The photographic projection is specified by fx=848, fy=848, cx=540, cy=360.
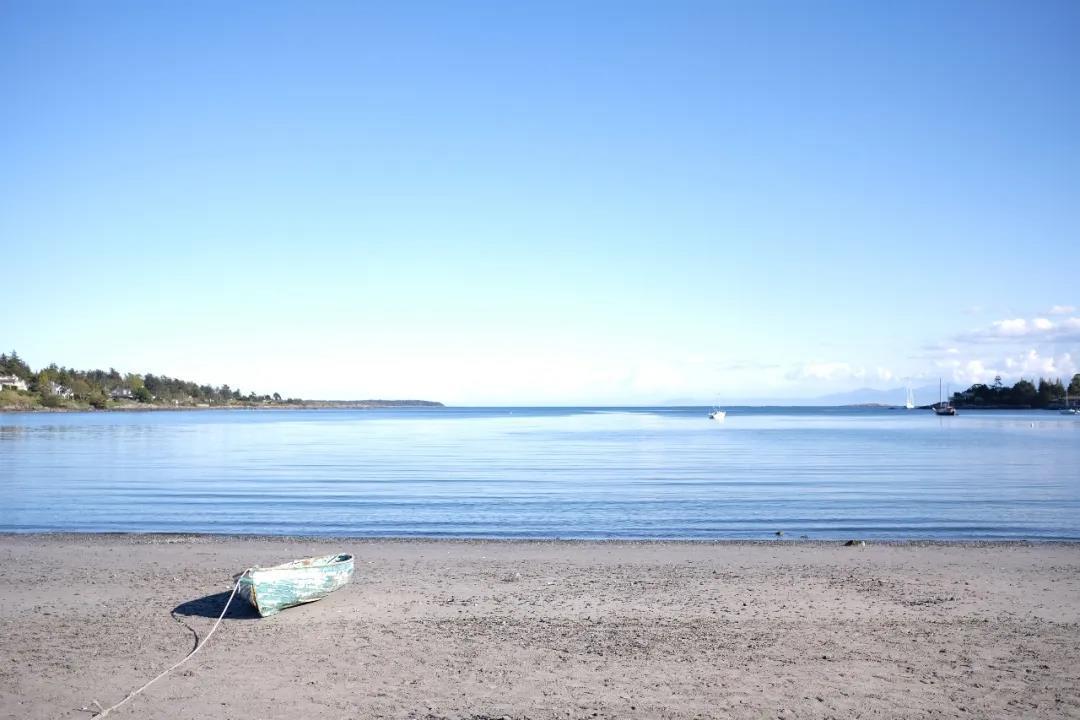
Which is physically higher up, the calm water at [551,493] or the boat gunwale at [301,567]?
the boat gunwale at [301,567]

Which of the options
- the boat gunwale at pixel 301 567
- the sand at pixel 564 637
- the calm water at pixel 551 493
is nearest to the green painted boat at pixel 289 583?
the boat gunwale at pixel 301 567

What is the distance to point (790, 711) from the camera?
32.1 ft

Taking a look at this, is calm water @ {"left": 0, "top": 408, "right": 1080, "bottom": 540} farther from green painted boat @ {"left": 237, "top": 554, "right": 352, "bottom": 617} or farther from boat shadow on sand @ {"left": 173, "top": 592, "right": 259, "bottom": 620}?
boat shadow on sand @ {"left": 173, "top": 592, "right": 259, "bottom": 620}

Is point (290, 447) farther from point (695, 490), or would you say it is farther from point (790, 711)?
point (790, 711)

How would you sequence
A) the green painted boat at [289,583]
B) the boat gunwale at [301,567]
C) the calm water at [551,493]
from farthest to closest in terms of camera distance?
the calm water at [551,493] < the boat gunwale at [301,567] < the green painted boat at [289,583]

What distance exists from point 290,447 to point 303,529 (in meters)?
46.8

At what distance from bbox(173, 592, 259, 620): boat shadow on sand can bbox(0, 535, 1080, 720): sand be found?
67mm

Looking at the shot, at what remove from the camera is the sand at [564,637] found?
10086 millimetres

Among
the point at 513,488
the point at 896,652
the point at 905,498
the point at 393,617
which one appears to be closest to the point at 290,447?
the point at 513,488

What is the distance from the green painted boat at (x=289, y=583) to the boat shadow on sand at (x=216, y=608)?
29 cm

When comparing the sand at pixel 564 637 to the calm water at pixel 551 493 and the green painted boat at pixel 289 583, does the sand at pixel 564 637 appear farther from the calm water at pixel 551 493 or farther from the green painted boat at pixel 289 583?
the calm water at pixel 551 493

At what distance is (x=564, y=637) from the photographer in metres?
12.8

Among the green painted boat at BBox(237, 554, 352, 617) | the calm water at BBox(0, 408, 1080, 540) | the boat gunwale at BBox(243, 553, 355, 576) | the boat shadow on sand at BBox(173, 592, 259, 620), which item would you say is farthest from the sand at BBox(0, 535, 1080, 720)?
the calm water at BBox(0, 408, 1080, 540)

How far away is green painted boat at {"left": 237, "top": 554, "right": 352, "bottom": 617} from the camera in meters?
13.8
